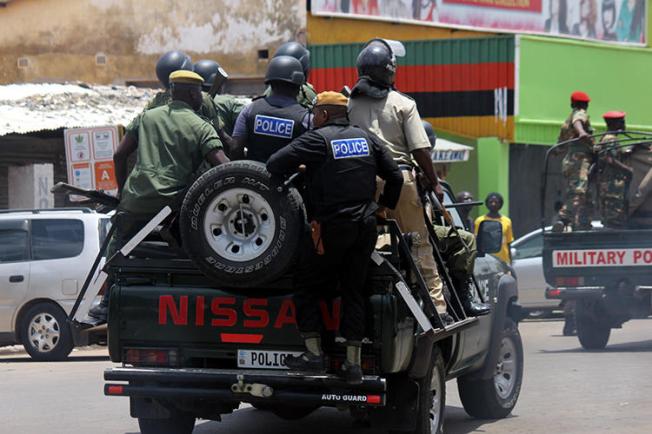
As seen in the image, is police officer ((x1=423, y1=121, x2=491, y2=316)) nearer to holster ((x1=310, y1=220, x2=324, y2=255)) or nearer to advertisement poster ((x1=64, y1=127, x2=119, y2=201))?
holster ((x1=310, y1=220, x2=324, y2=255))

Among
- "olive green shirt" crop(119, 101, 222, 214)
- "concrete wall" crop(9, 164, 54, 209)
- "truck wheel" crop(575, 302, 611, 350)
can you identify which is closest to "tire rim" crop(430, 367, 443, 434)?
"olive green shirt" crop(119, 101, 222, 214)

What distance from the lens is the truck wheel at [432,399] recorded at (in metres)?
7.55

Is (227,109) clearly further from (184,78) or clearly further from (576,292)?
(576,292)

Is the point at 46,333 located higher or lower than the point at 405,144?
lower

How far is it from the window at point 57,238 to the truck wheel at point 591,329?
573cm

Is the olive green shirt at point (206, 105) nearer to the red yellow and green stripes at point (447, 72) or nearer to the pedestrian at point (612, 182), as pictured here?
the pedestrian at point (612, 182)

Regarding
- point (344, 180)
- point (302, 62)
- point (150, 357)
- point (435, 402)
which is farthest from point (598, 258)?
point (150, 357)

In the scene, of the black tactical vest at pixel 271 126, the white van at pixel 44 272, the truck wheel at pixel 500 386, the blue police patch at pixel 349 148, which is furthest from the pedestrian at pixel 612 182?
the blue police patch at pixel 349 148

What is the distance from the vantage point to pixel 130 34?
27.4 meters

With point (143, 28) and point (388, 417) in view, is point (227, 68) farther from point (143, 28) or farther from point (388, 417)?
point (388, 417)

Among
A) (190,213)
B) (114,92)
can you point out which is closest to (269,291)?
(190,213)

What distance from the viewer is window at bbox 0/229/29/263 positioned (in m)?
15.2

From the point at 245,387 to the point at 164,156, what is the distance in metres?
1.66

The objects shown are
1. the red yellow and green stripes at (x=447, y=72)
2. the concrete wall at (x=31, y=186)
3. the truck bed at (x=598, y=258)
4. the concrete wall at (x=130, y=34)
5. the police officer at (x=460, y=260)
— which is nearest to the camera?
the police officer at (x=460, y=260)
